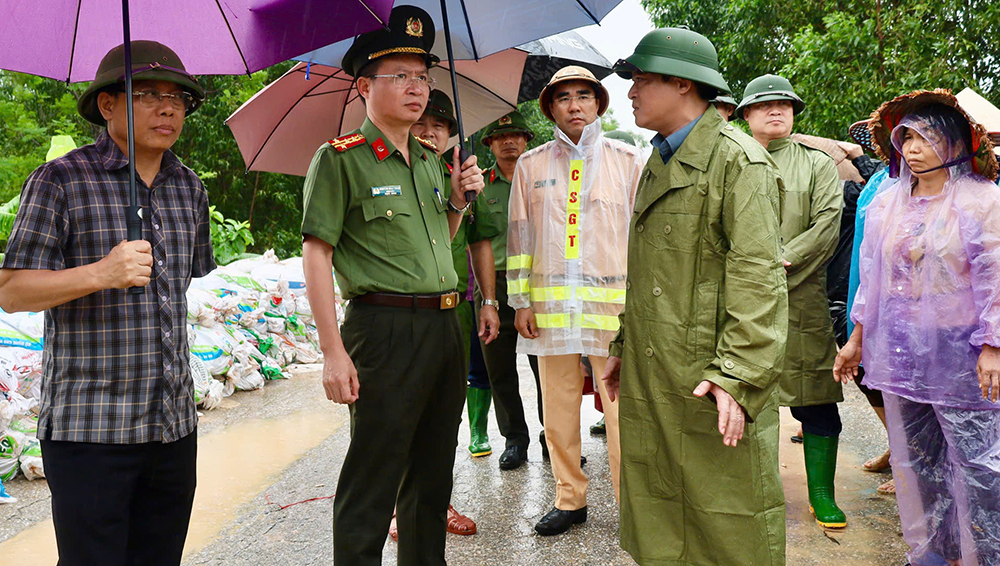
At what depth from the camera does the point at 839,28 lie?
351 inches

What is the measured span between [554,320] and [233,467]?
252 centimetres

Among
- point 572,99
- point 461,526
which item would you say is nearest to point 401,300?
point 461,526

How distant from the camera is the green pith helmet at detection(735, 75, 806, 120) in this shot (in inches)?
176

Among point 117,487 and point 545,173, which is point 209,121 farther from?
point 117,487

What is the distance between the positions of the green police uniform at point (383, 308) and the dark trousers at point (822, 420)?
2111mm

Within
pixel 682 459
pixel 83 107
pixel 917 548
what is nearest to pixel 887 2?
pixel 917 548

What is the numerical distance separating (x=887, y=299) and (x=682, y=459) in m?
1.37

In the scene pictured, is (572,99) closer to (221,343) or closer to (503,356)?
(503,356)

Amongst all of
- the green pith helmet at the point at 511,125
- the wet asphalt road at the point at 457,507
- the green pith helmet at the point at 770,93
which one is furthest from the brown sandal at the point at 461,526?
the green pith helmet at the point at 770,93

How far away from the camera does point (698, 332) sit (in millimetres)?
2492

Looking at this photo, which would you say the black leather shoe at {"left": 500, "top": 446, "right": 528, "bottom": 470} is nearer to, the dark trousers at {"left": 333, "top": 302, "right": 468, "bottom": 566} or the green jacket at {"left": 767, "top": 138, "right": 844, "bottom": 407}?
the green jacket at {"left": 767, "top": 138, "right": 844, "bottom": 407}

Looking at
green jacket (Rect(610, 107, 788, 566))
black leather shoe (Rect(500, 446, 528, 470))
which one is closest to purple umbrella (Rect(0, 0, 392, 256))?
green jacket (Rect(610, 107, 788, 566))

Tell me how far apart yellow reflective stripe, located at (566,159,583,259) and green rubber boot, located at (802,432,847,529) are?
160cm

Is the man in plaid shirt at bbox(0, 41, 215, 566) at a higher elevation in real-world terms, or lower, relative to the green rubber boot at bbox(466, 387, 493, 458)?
higher
